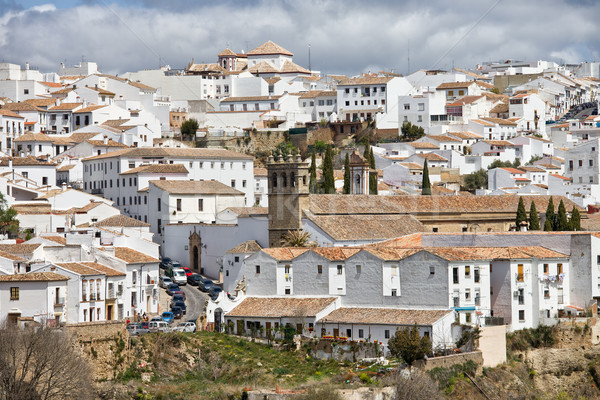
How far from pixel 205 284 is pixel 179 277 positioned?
172 cm

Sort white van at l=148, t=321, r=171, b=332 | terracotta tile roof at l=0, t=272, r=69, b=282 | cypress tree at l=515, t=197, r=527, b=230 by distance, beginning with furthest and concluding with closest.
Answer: cypress tree at l=515, t=197, r=527, b=230, white van at l=148, t=321, r=171, b=332, terracotta tile roof at l=0, t=272, r=69, b=282

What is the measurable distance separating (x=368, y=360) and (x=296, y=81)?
245 feet

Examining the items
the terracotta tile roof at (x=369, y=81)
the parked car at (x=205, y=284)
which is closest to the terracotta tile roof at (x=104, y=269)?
the parked car at (x=205, y=284)

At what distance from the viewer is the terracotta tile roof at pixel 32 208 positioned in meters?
71.1

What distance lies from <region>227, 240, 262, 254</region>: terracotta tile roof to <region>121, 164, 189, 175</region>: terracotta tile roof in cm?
1624

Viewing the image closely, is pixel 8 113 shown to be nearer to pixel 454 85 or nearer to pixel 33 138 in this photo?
pixel 33 138

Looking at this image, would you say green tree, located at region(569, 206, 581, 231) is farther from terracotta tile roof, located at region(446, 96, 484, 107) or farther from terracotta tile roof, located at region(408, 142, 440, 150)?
terracotta tile roof, located at region(446, 96, 484, 107)

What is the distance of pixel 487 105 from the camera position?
4572 inches

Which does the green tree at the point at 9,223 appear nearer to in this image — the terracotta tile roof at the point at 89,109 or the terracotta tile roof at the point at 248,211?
the terracotta tile roof at the point at 248,211

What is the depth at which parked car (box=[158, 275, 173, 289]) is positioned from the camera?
62463mm

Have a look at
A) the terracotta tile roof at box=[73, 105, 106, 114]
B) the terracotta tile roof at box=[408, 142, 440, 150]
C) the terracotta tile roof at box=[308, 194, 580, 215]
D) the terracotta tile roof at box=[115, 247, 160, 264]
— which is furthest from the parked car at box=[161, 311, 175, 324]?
the terracotta tile roof at box=[408, 142, 440, 150]

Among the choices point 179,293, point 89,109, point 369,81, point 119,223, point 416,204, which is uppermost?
point 369,81

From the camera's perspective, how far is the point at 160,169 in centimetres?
7912

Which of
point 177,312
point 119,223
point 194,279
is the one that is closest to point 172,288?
point 194,279
